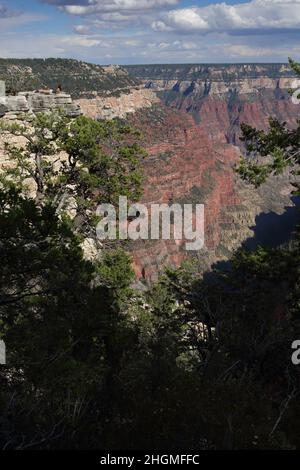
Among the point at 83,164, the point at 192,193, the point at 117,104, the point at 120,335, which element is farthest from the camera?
the point at 192,193

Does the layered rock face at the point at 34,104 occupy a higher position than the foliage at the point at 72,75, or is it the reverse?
the foliage at the point at 72,75

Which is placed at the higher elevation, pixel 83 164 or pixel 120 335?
pixel 83 164

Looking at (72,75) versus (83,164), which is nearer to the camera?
(83,164)

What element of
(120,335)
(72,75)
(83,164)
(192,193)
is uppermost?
(72,75)

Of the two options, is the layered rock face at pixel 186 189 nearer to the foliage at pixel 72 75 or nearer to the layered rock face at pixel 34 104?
the foliage at pixel 72 75

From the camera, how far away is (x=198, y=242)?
127438 millimetres

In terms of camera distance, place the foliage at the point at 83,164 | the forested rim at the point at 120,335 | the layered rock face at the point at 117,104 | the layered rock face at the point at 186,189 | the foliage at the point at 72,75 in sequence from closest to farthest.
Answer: the forested rim at the point at 120,335 < the foliage at the point at 83,164 < the layered rock face at the point at 186,189 < the foliage at the point at 72,75 < the layered rock face at the point at 117,104

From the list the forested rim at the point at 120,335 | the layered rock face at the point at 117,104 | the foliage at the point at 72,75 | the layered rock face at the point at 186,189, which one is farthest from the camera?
the layered rock face at the point at 117,104

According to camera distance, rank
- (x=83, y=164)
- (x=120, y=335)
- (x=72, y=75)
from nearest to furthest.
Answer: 1. (x=120, y=335)
2. (x=83, y=164)
3. (x=72, y=75)

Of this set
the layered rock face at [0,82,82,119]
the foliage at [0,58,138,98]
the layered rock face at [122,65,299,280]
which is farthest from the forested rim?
the foliage at [0,58,138,98]

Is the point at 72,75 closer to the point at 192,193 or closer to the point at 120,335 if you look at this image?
the point at 192,193

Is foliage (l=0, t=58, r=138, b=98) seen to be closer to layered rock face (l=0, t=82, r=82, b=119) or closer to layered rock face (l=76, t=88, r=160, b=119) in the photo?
layered rock face (l=76, t=88, r=160, b=119)

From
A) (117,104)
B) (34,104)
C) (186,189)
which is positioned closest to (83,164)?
(34,104)

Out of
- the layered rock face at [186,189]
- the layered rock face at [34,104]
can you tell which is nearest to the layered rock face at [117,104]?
the layered rock face at [186,189]
